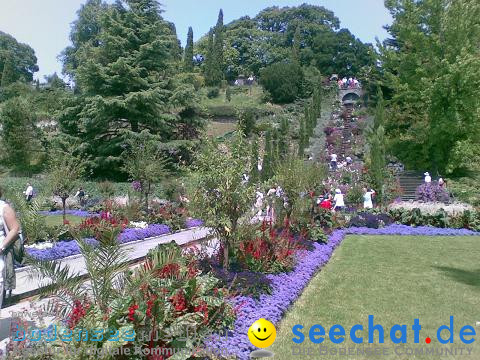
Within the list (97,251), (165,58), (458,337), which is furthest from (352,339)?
(165,58)

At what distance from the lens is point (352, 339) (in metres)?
6.20

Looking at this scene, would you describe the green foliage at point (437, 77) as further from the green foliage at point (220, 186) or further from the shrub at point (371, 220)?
the green foliage at point (220, 186)

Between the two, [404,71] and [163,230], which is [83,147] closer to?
[163,230]

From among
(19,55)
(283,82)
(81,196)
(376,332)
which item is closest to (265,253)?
(376,332)

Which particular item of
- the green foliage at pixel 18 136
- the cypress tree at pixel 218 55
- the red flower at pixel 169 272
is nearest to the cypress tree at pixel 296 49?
the cypress tree at pixel 218 55

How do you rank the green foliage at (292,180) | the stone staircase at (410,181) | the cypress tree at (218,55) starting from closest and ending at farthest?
the green foliage at (292,180) < the stone staircase at (410,181) < the cypress tree at (218,55)

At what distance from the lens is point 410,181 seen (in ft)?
101

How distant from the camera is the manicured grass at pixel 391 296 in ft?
20.1

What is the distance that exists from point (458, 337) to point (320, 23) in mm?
91448

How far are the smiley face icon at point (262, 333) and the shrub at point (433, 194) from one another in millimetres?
20760

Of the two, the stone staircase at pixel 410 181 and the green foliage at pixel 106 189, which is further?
the stone staircase at pixel 410 181

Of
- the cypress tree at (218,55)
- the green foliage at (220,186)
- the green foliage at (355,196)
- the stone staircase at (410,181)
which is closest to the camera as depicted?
the green foliage at (220,186)

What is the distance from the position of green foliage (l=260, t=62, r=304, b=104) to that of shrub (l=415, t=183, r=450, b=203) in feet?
123

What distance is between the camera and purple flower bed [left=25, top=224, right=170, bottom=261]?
10.8 metres
